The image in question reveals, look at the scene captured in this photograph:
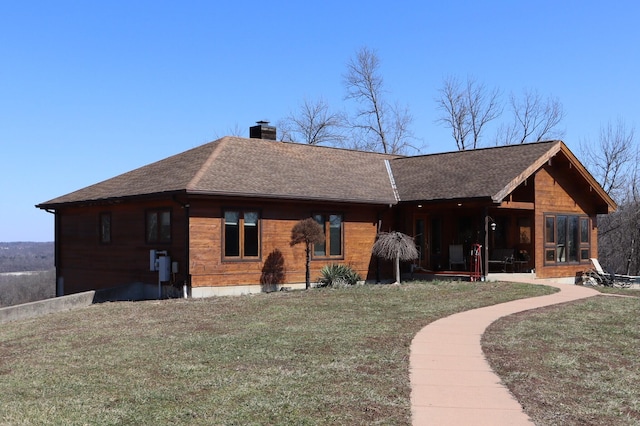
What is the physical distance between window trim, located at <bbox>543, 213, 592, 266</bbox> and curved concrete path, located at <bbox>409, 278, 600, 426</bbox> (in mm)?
10444

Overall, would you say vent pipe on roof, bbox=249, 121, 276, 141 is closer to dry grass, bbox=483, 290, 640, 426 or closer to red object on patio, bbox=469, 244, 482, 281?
red object on patio, bbox=469, 244, 482, 281

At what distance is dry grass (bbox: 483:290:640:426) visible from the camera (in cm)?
706

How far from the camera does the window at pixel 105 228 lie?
21.5m

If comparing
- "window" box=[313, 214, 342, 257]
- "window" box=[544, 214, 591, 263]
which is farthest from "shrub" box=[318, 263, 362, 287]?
"window" box=[544, 214, 591, 263]

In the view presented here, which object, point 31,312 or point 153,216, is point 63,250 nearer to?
point 153,216

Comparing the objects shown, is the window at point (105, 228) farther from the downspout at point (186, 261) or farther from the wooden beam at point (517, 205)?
the wooden beam at point (517, 205)

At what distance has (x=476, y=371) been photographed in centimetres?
872

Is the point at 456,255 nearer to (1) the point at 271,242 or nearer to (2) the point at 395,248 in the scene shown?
(2) the point at 395,248

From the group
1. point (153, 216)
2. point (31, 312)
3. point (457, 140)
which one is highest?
point (457, 140)

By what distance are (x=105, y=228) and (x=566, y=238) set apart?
15567 mm

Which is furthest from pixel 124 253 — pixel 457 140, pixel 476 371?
pixel 457 140

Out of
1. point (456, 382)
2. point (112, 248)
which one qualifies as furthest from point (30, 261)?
point (456, 382)

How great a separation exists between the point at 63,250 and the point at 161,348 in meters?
14.9

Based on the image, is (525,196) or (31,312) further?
(525,196)
